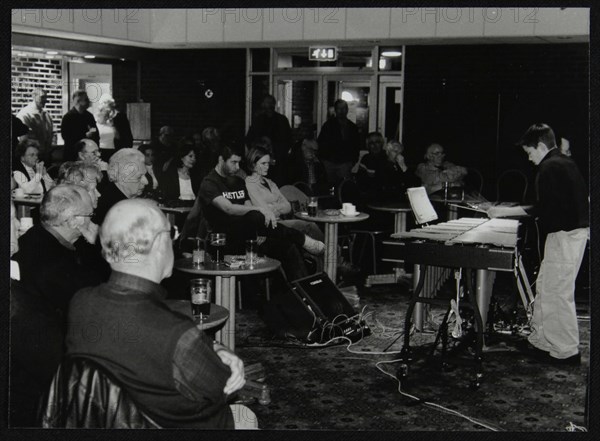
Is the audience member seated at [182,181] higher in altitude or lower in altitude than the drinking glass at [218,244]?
higher

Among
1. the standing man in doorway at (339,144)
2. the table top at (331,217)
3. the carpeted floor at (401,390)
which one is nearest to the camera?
the carpeted floor at (401,390)

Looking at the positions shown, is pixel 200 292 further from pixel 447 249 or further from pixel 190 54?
pixel 190 54

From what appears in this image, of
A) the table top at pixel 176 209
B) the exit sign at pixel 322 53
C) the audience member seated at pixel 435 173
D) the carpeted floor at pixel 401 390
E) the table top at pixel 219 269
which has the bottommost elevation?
the carpeted floor at pixel 401 390

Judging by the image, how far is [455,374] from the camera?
4516mm

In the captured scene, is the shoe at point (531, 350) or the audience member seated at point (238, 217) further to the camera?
the audience member seated at point (238, 217)

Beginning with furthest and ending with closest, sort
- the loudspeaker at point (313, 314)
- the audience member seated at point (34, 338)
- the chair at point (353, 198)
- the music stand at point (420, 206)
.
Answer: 1. the chair at point (353, 198)
2. the music stand at point (420, 206)
3. the loudspeaker at point (313, 314)
4. the audience member seated at point (34, 338)

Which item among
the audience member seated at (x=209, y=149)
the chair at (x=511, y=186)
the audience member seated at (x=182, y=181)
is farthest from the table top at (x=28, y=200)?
the chair at (x=511, y=186)

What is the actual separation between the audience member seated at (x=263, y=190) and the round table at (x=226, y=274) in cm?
181

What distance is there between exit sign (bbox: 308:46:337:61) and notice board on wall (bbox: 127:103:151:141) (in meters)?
2.33

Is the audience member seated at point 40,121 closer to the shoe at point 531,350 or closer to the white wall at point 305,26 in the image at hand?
Result: the white wall at point 305,26

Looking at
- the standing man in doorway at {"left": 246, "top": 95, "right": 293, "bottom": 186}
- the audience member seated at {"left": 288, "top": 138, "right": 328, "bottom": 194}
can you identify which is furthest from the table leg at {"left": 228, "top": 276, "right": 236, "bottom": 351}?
the standing man in doorway at {"left": 246, "top": 95, "right": 293, "bottom": 186}

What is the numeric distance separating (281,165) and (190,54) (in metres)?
2.37

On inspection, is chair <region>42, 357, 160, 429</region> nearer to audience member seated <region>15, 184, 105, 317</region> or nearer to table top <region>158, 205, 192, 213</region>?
audience member seated <region>15, 184, 105, 317</region>

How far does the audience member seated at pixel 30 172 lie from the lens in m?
6.27
